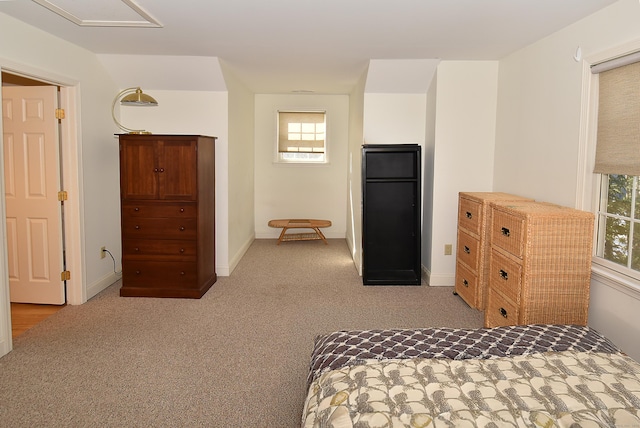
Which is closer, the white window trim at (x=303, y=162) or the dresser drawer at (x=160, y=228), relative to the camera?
the dresser drawer at (x=160, y=228)

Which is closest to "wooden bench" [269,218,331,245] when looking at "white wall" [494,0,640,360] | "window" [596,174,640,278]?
"white wall" [494,0,640,360]

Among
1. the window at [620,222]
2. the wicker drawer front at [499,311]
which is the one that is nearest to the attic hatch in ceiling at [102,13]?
the wicker drawer front at [499,311]

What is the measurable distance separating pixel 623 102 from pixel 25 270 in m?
4.85

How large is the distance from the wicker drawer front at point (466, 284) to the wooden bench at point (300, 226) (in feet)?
9.67

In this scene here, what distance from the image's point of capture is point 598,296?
3.07m

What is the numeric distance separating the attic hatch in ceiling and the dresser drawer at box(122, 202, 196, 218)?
63.3 inches

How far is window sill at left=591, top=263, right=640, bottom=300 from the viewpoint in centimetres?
273

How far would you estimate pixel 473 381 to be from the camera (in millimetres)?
1826

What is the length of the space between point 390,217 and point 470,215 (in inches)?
39.0

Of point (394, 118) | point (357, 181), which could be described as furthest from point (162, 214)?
point (394, 118)

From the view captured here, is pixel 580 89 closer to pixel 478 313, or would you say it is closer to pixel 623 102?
pixel 623 102

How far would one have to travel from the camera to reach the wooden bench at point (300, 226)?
718 cm

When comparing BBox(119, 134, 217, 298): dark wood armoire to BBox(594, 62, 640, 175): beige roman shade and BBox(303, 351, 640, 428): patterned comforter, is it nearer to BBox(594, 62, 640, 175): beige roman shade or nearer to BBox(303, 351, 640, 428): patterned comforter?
BBox(303, 351, 640, 428): patterned comforter

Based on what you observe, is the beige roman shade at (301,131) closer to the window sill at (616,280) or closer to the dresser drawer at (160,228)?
the dresser drawer at (160,228)
